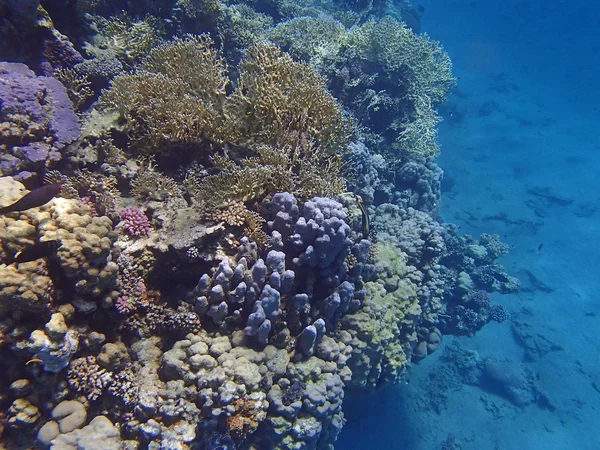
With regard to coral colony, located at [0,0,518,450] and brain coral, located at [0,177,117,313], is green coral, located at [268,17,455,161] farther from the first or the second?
brain coral, located at [0,177,117,313]

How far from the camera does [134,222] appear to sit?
3752 mm

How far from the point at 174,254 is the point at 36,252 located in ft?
3.88

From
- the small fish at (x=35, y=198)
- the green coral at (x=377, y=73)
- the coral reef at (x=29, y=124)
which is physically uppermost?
the green coral at (x=377, y=73)

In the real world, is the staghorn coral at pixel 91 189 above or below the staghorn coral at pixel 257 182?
below

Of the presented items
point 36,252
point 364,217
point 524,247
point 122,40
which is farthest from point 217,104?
point 524,247

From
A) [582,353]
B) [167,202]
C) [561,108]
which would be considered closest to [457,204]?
[582,353]

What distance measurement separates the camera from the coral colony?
286 cm

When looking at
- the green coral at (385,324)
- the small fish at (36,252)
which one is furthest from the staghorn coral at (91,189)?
the green coral at (385,324)

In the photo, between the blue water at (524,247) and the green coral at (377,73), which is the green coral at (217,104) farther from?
the blue water at (524,247)

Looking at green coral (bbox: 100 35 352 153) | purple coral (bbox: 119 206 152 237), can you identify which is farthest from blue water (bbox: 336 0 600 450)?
purple coral (bbox: 119 206 152 237)

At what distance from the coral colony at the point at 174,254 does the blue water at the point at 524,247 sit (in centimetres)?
545

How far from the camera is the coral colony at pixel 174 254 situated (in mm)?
2861

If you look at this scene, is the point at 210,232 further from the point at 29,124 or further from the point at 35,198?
the point at 29,124

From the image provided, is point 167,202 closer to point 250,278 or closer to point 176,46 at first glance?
point 250,278
